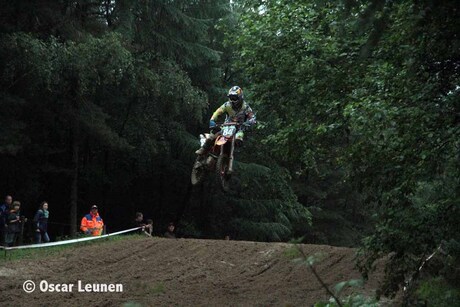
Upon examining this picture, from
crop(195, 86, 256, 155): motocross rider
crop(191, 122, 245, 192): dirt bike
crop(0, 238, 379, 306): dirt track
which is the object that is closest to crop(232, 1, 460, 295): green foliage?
crop(195, 86, 256, 155): motocross rider

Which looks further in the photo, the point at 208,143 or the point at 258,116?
the point at 258,116

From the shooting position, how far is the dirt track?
1148 cm

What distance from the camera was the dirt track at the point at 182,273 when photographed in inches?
452

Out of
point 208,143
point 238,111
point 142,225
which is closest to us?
point 238,111

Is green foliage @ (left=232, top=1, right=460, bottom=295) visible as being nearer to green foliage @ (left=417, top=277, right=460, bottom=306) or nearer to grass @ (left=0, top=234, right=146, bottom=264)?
green foliage @ (left=417, top=277, right=460, bottom=306)

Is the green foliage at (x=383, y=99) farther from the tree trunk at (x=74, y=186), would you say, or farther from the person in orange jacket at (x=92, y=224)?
the tree trunk at (x=74, y=186)

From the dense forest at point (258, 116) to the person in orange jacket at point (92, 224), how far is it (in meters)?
3.66

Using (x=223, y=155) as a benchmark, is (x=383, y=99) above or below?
below

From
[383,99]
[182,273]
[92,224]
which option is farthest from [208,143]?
[92,224]

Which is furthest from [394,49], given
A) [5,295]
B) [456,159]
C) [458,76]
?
[5,295]

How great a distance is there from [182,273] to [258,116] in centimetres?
1135

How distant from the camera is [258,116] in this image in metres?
24.3

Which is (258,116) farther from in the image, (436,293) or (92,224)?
(436,293)

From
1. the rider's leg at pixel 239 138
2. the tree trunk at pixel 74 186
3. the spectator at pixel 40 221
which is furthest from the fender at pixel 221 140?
the tree trunk at pixel 74 186
